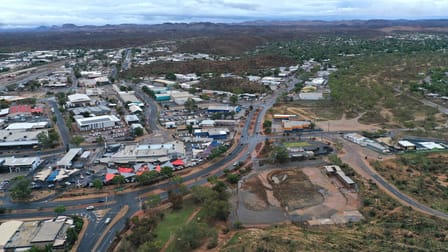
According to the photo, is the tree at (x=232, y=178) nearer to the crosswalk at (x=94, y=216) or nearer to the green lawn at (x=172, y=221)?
the green lawn at (x=172, y=221)

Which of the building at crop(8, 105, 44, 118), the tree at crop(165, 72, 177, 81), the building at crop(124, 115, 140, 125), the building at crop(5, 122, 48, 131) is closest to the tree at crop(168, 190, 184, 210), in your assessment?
the building at crop(124, 115, 140, 125)

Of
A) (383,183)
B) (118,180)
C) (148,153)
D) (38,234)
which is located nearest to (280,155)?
(383,183)

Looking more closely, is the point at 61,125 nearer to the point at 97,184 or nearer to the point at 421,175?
the point at 97,184

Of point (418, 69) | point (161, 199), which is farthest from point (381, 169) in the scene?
point (418, 69)

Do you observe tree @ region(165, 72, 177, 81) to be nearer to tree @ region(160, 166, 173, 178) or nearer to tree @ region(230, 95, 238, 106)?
tree @ region(230, 95, 238, 106)

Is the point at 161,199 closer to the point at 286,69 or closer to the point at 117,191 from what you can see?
the point at 117,191

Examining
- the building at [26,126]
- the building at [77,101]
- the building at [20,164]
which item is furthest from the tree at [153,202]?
the building at [77,101]
